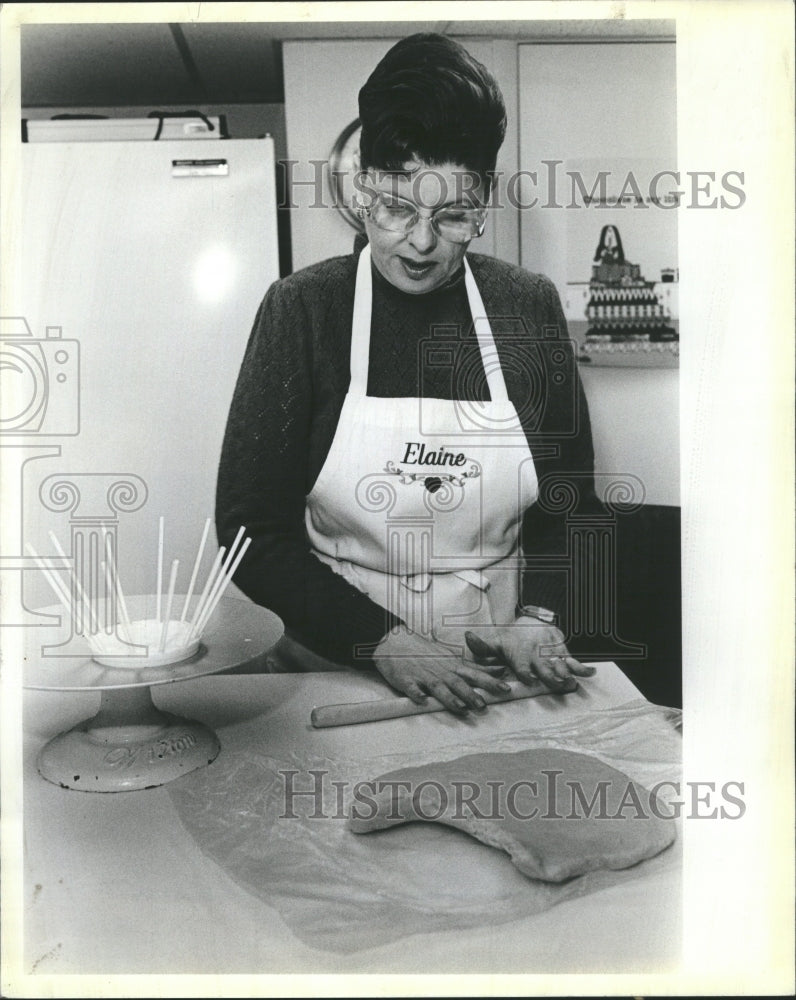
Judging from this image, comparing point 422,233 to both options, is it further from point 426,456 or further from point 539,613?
point 539,613

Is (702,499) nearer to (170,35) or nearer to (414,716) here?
(414,716)

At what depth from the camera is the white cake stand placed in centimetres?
82

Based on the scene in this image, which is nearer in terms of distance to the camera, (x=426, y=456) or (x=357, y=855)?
(x=357, y=855)

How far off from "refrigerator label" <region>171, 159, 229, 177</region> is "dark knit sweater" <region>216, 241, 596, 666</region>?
0.47 ft

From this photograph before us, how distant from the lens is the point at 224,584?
931mm

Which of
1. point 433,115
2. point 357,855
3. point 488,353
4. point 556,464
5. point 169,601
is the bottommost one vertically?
point 357,855

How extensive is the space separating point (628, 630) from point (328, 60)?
0.65m

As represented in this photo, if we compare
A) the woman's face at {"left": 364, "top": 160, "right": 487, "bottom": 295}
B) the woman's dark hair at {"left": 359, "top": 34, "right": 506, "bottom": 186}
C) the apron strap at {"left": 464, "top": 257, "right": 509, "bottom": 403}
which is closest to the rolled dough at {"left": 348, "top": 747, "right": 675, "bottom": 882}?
the apron strap at {"left": 464, "top": 257, "right": 509, "bottom": 403}

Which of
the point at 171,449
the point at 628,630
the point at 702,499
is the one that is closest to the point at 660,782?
the point at 628,630

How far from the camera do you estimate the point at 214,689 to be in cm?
97

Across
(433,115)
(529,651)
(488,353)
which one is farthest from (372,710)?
(433,115)

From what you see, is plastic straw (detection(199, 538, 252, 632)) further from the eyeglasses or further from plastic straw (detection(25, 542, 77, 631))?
the eyeglasses

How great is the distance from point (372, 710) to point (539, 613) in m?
0.20

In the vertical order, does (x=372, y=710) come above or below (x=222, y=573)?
below
